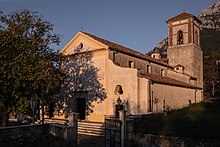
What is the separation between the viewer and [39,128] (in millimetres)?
15047

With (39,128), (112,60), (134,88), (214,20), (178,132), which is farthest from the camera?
(214,20)

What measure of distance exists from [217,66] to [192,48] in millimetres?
24675

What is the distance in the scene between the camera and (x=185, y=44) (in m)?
33.8

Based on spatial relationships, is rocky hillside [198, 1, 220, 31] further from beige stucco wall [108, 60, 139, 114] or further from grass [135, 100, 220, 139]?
grass [135, 100, 220, 139]

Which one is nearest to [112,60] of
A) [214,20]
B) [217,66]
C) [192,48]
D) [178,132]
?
[178,132]

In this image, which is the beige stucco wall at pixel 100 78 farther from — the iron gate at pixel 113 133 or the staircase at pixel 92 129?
the iron gate at pixel 113 133

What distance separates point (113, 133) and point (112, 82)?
1148 centimetres

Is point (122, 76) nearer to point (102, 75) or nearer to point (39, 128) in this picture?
point (102, 75)

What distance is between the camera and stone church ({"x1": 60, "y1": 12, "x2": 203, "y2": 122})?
68.1ft

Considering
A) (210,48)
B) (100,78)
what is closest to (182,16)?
(100,78)

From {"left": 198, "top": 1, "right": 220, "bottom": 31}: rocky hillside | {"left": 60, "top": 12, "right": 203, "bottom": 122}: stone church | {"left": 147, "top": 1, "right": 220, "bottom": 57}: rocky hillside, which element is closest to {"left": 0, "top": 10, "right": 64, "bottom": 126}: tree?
{"left": 60, "top": 12, "right": 203, "bottom": 122}: stone church

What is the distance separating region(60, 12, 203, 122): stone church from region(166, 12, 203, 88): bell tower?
10.1 ft

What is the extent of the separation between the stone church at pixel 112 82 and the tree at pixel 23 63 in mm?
3565

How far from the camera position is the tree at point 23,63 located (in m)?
16.0
